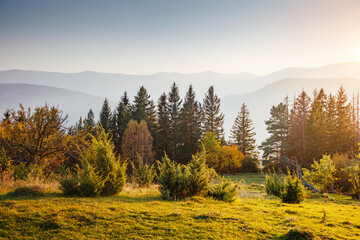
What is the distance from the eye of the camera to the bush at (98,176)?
959cm

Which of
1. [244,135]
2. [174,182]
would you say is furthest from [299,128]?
[174,182]

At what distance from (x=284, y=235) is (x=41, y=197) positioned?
28.9 ft

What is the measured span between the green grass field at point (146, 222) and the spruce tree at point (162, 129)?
4554 centimetres

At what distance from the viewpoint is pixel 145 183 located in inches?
605

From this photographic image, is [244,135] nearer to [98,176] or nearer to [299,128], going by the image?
[299,128]

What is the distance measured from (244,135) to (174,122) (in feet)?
61.9

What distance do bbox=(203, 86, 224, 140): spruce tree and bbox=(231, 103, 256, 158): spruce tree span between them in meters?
4.03

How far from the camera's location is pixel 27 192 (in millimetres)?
8945

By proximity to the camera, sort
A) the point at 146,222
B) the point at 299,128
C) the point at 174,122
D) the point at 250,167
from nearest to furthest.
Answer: the point at 146,222
the point at 299,128
the point at 250,167
the point at 174,122

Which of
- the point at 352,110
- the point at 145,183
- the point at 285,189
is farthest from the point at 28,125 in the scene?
the point at 352,110

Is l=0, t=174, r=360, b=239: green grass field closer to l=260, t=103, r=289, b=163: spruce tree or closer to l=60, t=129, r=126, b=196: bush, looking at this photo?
l=60, t=129, r=126, b=196: bush

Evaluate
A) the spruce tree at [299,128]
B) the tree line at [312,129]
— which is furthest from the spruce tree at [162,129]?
the spruce tree at [299,128]

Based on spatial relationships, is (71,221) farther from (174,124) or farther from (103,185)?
(174,124)

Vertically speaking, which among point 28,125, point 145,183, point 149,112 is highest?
point 149,112
